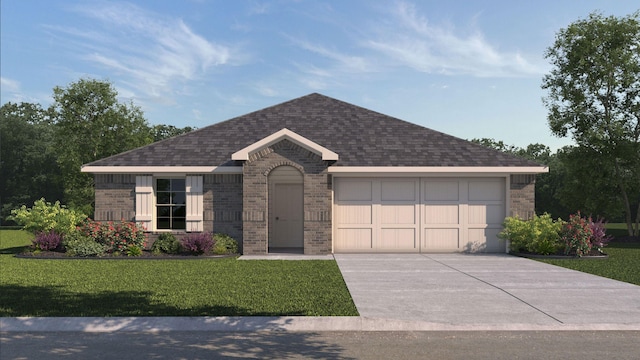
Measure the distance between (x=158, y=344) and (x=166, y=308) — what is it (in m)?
1.87

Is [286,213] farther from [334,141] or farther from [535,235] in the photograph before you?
[535,235]

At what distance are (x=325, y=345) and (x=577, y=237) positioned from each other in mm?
13036

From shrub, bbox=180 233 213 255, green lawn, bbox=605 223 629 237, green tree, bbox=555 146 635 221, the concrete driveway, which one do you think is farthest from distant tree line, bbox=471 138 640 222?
shrub, bbox=180 233 213 255

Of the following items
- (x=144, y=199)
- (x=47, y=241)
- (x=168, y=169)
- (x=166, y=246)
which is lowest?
(x=166, y=246)

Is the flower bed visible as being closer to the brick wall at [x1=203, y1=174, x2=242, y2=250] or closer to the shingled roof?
the shingled roof

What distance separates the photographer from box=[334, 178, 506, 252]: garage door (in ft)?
57.6

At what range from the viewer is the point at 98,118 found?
37125mm

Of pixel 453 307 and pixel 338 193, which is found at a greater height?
pixel 338 193

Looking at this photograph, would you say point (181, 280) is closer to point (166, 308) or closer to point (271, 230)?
point (166, 308)

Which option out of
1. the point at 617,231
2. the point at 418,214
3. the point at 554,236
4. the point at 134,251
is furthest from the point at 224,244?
the point at 617,231

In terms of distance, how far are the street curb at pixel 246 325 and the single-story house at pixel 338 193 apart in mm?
9303

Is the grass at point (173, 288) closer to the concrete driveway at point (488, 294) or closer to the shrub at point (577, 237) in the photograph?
the concrete driveway at point (488, 294)

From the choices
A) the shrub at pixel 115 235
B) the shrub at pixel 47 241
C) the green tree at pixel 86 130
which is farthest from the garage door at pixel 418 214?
the green tree at pixel 86 130

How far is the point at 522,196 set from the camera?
17.6m
